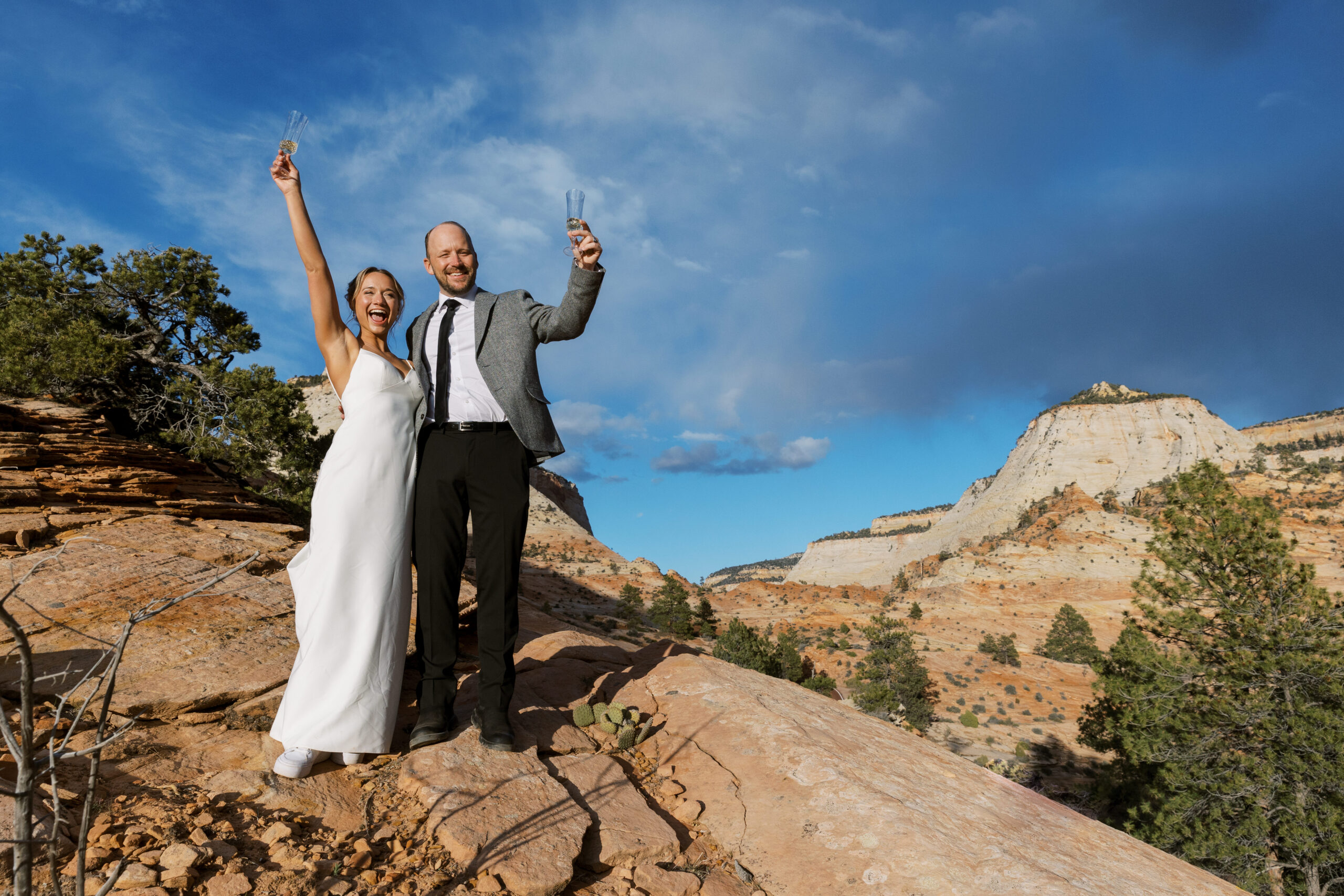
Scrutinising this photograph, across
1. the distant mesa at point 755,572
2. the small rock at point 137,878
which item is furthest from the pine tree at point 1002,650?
the distant mesa at point 755,572

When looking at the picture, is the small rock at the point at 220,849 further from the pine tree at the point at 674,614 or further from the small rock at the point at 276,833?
the pine tree at the point at 674,614

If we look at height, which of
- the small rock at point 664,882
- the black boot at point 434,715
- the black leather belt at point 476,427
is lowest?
the small rock at point 664,882

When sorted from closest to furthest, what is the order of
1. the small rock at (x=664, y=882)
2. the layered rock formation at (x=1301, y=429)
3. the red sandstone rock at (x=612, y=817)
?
the small rock at (x=664, y=882) → the red sandstone rock at (x=612, y=817) → the layered rock formation at (x=1301, y=429)

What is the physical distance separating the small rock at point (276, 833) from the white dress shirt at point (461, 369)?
1802 millimetres

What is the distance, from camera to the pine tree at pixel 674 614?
31.1m

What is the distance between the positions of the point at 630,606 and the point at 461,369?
32.5 meters

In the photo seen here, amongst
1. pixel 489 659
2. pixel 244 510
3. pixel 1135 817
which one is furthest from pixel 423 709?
pixel 1135 817

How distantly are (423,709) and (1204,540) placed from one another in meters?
15.3

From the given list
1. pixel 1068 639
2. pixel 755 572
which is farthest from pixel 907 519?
pixel 1068 639

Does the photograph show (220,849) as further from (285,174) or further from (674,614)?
(674,614)

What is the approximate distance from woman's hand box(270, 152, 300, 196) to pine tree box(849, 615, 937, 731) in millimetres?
27689

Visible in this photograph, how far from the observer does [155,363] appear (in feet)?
51.1

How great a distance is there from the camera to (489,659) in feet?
11.1

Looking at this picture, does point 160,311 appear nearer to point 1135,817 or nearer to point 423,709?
point 423,709
